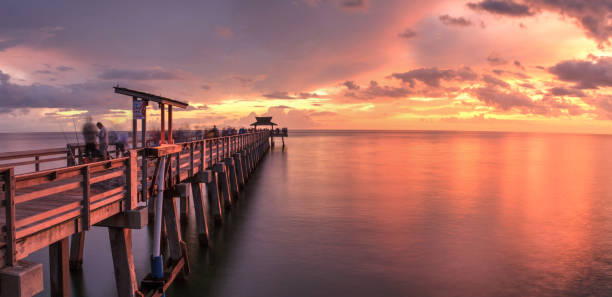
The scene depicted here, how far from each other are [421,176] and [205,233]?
90.3ft

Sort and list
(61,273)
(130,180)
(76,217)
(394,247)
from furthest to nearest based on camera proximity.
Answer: (394,247) < (61,273) < (130,180) < (76,217)

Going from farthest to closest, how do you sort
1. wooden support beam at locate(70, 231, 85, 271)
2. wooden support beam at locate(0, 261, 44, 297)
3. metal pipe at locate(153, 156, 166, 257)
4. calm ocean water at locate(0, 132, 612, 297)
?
1. wooden support beam at locate(70, 231, 85, 271)
2. calm ocean water at locate(0, 132, 612, 297)
3. metal pipe at locate(153, 156, 166, 257)
4. wooden support beam at locate(0, 261, 44, 297)

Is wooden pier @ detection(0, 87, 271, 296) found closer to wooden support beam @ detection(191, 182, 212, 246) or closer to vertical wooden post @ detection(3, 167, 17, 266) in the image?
vertical wooden post @ detection(3, 167, 17, 266)

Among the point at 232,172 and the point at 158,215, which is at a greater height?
the point at 158,215

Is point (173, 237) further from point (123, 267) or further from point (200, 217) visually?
point (123, 267)

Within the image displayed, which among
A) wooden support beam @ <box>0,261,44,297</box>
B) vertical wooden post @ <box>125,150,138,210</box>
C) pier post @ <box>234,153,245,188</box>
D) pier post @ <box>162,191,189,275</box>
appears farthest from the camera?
pier post @ <box>234,153,245,188</box>

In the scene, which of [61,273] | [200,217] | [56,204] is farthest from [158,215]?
[200,217]

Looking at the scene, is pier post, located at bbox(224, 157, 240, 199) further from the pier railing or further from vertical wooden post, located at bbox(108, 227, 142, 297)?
vertical wooden post, located at bbox(108, 227, 142, 297)

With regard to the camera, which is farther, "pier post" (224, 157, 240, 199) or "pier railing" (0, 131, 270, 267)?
"pier post" (224, 157, 240, 199)

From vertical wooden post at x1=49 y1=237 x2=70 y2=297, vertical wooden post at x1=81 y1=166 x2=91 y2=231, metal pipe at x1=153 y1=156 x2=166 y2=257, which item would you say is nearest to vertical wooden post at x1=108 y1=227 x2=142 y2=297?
metal pipe at x1=153 y1=156 x2=166 y2=257

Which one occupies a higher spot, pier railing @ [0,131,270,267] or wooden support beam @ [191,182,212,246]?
pier railing @ [0,131,270,267]

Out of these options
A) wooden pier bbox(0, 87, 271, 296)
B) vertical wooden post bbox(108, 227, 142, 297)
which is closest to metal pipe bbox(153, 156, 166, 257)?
wooden pier bbox(0, 87, 271, 296)

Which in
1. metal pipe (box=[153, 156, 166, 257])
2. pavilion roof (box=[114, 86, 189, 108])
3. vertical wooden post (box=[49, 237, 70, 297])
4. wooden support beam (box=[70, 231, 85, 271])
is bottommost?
wooden support beam (box=[70, 231, 85, 271])

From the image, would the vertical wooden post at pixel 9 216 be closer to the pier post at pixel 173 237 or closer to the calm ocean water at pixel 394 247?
the pier post at pixel 173 237
